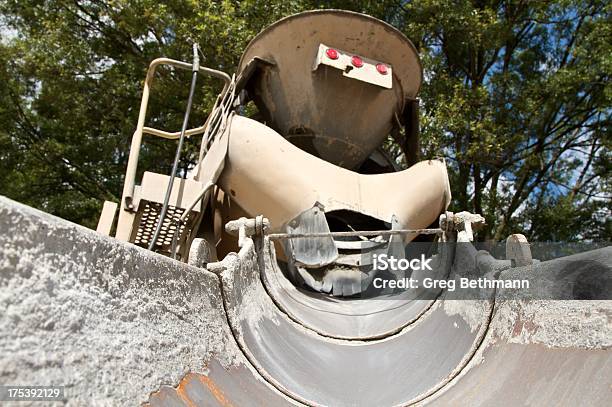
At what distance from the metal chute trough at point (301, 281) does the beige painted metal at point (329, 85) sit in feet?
0.04

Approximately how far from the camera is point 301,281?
3727mm

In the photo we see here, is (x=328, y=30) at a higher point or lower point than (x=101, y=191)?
higher

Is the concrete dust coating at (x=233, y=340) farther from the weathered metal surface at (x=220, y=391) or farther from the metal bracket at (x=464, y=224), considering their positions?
the metal bracket at (x=464, y=224)

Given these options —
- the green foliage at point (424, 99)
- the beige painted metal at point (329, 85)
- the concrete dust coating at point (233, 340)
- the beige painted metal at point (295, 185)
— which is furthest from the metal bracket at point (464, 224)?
the green foliage at point (424, 99)

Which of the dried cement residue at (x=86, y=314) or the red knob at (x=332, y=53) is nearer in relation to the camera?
the dried cement residue at (x=86, y=314)

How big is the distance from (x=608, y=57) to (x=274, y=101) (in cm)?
643

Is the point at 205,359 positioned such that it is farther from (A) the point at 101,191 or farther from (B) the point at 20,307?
(A) the point at 101,191

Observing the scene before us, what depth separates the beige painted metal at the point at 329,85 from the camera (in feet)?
14.7

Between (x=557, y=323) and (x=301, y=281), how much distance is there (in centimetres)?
209

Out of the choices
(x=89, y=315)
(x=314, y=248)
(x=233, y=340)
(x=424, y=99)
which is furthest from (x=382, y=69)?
(x=424, y=99)

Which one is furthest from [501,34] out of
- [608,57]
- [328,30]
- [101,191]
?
[101,191]

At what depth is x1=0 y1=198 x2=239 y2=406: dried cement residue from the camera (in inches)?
44.9

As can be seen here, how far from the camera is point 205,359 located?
72.8 inches

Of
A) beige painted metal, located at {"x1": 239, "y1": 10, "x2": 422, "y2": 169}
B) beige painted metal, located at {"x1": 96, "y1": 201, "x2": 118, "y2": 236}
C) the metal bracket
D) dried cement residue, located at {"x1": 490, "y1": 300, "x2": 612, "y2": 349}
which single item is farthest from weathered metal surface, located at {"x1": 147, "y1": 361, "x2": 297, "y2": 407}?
beige painted metal, located at {"x1": 239, "y1": 10, "x2": 422, "y2": 169}
